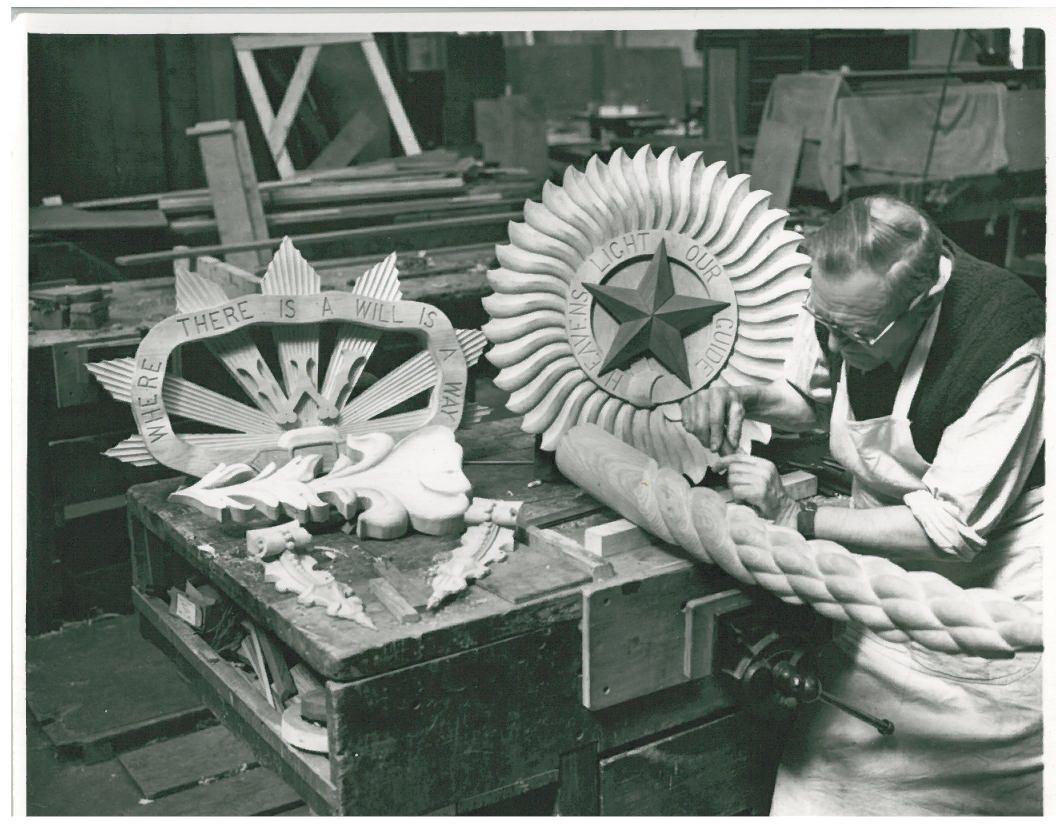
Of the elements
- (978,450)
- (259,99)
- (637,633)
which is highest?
(259,99)

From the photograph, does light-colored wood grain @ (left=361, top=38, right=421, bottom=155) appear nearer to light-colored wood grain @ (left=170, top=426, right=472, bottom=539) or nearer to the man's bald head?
light-colored wood grain @ (left=170, top=426, right=472, bottom=539)

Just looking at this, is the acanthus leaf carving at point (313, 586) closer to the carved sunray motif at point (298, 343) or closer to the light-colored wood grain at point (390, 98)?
the carved sunray motif at point (298, 343)

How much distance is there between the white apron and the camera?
7.45ft

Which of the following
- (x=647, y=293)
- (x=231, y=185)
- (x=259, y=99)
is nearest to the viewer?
(x=647, y=293)

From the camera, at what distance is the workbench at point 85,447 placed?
371cm

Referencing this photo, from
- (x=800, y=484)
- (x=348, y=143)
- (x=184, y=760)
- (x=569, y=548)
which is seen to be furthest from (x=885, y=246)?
(x=348, y=143)

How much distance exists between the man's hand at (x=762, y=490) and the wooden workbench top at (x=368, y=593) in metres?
0.34

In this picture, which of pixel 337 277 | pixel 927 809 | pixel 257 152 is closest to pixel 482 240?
pixel 337 277

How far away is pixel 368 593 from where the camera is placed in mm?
2123

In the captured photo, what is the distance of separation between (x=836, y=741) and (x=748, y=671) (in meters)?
0.33

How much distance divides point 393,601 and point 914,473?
976 mm

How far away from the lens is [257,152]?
596 centimetres

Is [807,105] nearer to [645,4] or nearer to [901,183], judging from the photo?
[901,183]

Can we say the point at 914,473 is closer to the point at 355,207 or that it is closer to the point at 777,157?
the point at 355,207
